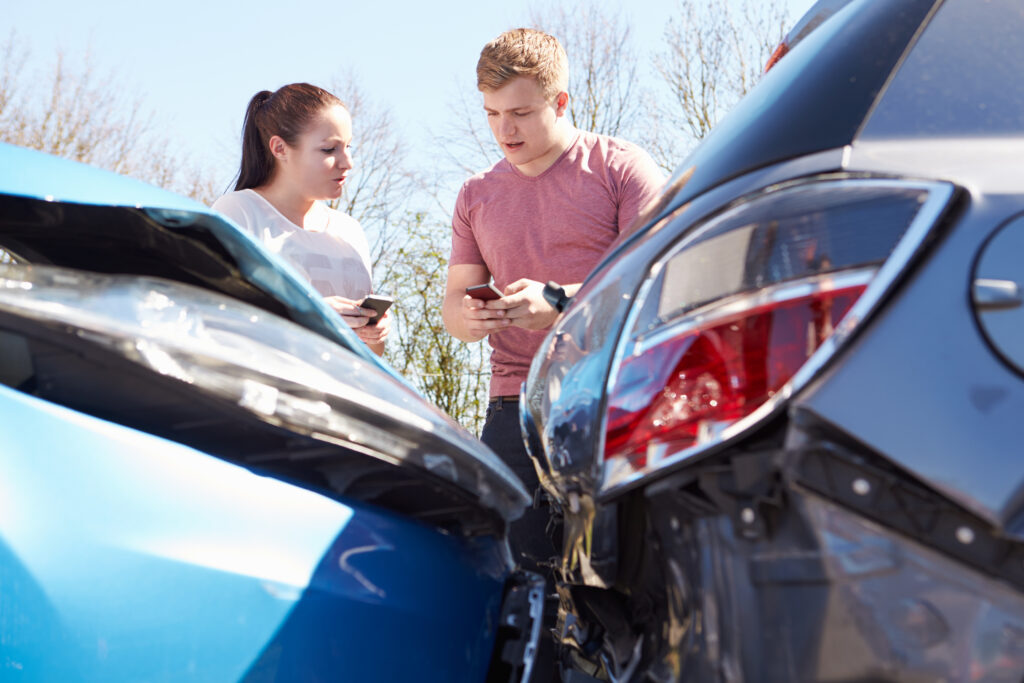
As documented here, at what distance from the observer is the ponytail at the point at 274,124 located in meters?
3.06

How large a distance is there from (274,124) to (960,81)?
2491 mm

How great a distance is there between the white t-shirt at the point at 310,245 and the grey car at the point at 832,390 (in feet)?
6.03

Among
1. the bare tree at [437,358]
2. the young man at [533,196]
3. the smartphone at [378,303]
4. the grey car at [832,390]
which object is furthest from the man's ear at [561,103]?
the bare tree at [437,358]

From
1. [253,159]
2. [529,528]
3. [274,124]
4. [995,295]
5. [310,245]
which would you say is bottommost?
[529,528]

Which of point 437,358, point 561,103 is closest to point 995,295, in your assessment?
point 561,103

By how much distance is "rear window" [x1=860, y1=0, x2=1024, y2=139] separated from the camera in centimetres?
95

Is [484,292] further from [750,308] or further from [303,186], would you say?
[750,308]

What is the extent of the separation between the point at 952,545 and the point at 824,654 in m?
0.15

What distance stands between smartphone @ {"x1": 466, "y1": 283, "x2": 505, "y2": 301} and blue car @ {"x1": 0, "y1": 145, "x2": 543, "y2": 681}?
88 centimetres

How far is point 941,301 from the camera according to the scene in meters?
0.81

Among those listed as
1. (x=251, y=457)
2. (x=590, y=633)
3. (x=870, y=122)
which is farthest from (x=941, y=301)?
(x=251, y=457)

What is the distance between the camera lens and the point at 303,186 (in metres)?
3.01

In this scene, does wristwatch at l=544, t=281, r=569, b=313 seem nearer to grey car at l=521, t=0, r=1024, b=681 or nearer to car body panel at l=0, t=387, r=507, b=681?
grey car at l=521, t=0, r=1024, b=681

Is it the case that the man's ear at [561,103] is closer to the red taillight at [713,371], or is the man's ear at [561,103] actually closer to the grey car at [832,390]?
the grey car at [832,390]
